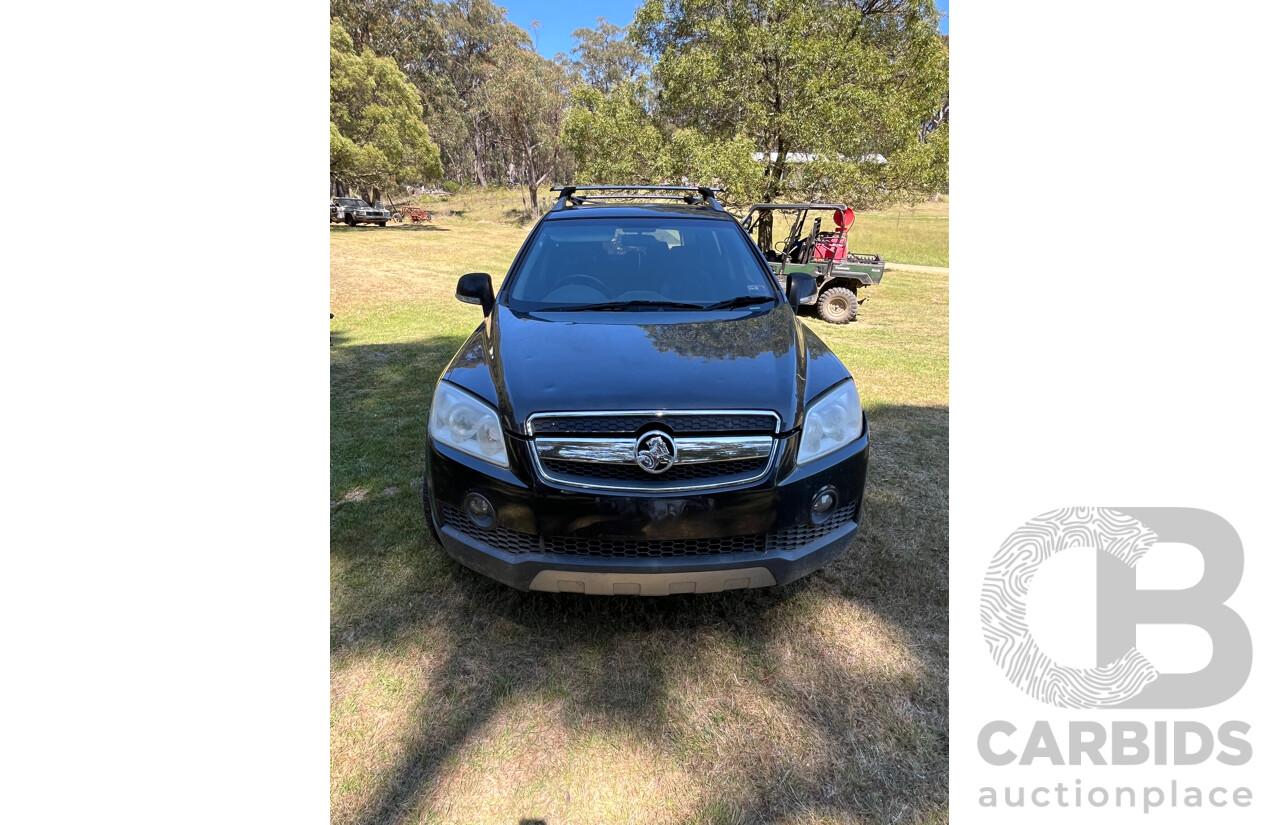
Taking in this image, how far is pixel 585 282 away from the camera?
342cm

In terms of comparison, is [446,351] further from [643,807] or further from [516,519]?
[643,807]

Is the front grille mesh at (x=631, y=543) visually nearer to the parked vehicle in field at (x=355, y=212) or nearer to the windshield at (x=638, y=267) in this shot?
the windshield at (x=638, y=267)

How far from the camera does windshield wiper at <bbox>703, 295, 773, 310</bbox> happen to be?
321 centimetres

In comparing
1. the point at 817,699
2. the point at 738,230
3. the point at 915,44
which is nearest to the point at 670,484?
the point at 817,699

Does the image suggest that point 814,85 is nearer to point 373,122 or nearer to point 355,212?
point 373,122

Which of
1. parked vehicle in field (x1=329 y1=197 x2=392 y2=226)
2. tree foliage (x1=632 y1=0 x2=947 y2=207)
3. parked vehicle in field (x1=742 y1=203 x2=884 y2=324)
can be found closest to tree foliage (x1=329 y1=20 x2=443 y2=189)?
parked vehicle in field (x1=329 y1=197 x2=392 y2=226)

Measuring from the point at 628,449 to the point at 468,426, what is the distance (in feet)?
2.01

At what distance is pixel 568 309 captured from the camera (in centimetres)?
315

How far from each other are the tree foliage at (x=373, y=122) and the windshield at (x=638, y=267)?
24.4 metres

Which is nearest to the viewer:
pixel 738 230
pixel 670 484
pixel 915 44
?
pixel 670 484

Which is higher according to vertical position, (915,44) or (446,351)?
(915,44)

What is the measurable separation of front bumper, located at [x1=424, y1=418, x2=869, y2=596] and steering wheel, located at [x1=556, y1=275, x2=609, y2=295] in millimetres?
1277

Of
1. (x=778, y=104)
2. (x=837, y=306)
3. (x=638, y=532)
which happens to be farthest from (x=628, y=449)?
(x=778, y=104)

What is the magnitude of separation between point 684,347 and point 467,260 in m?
16.2
